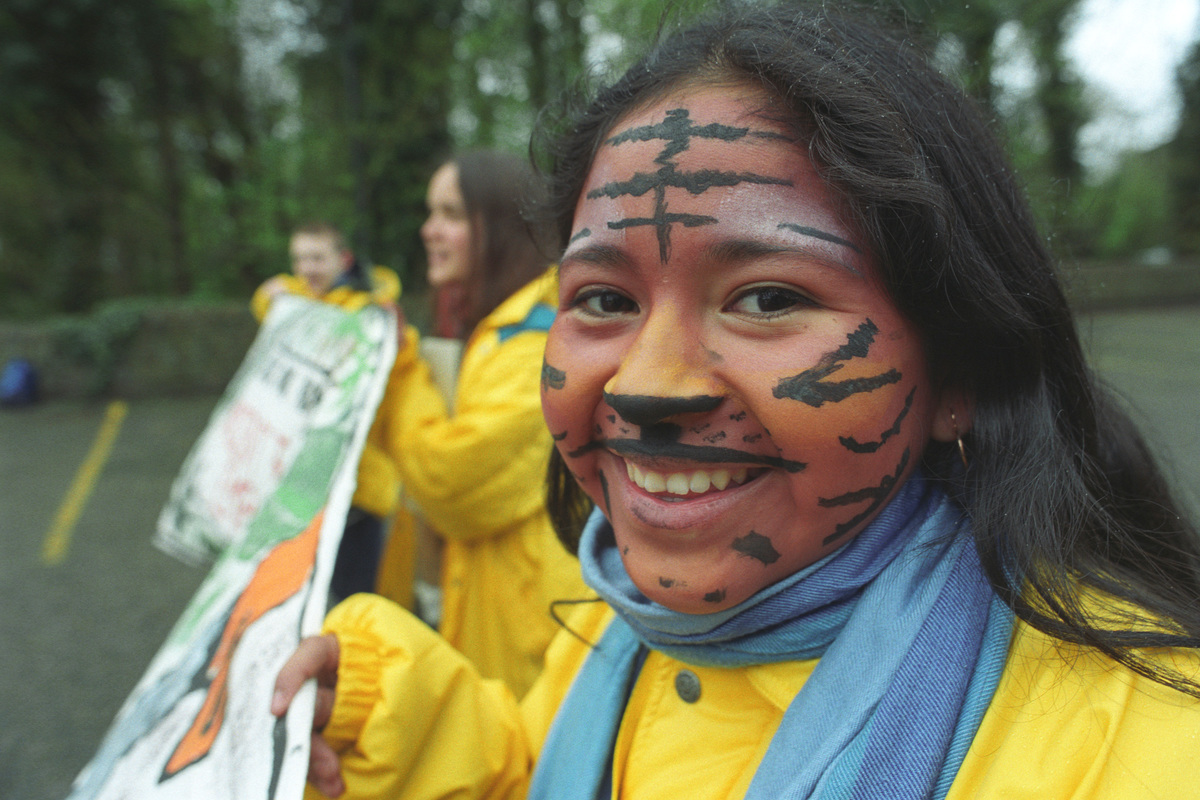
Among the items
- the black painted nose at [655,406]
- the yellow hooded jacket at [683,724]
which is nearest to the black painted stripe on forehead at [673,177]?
the black painted nose at [655,406]

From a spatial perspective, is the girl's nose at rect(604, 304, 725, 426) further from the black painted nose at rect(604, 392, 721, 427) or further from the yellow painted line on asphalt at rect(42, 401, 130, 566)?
the yellow painted line on asphalt at rect(42, 401, 130, 566)

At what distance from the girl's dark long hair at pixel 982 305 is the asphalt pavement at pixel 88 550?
0.33 m

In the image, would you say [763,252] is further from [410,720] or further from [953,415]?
[410,720]

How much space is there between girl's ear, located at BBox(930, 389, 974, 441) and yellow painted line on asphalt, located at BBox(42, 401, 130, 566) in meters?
5.54

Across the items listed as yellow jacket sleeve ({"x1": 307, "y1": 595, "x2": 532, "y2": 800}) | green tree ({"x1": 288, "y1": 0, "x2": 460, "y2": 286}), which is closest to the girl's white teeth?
yellow jacket sleeve ({"x1": 307, "y1": 595, "x2": 532, "y2": 800})

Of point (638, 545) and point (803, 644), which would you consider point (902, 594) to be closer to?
point (803, 644)

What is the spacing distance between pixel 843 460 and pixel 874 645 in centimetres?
22

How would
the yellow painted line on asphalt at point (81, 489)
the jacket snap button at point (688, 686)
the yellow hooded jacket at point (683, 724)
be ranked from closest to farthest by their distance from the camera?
the yellow hooded jacket at point (683, 724), the jacket snap button at point (688, 686), the yellow painted line on asphalt at point (81, 489)

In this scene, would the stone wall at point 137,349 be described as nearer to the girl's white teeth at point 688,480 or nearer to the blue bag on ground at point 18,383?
the blue bag on ground at point 18,383

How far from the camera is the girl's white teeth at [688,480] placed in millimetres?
949

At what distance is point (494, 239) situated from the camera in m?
2.59

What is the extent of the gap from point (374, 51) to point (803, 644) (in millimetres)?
11225

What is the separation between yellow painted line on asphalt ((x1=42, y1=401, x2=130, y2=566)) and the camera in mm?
5117

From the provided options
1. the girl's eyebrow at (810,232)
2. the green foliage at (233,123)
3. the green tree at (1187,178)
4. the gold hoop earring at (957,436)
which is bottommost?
the gold hoop earring at (957,436)
